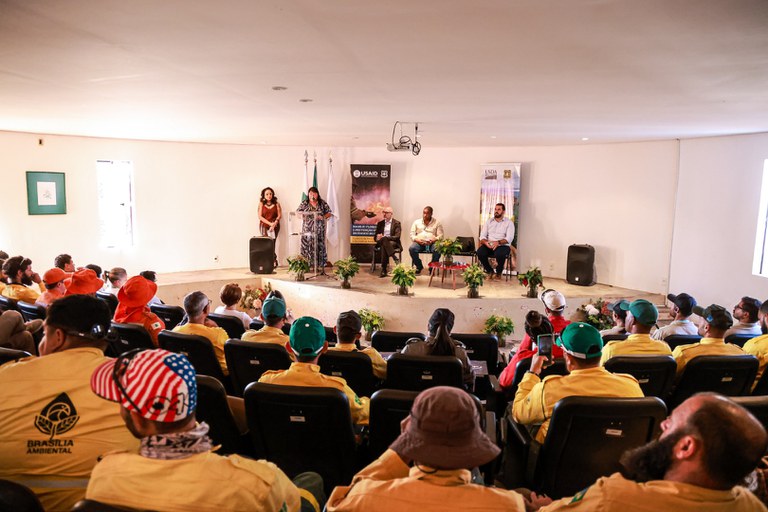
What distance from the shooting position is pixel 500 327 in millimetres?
8586

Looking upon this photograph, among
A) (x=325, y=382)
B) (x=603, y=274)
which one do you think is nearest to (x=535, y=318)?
(x=325, y=382)

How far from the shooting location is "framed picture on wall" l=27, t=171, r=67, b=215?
931cm

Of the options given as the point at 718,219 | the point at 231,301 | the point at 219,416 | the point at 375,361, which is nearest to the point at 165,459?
the point at 219,416

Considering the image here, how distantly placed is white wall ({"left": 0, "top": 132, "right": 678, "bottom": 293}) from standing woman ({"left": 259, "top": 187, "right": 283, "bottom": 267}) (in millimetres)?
558

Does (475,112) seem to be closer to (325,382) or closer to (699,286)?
(325,382)

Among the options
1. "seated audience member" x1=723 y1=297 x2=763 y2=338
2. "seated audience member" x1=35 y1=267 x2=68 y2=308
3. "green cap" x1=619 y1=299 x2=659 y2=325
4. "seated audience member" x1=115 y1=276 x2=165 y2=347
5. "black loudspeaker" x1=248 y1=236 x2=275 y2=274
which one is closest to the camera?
"green cap" x1=619 y1=299 x2=659 y2=325

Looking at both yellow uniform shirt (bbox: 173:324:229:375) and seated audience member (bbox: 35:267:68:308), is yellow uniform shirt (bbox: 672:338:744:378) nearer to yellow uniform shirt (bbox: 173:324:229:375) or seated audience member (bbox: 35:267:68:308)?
yellow uniform shirt (bbox: 173:324:229:375)

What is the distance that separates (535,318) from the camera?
3.69 m

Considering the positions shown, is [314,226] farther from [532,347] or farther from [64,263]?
[532,347]

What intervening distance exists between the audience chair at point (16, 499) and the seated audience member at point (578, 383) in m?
2.05

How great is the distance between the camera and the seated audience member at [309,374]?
109 inches

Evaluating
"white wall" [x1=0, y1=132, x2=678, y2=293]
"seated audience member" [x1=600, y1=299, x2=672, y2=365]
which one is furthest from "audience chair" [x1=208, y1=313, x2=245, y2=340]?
"white wall" [x1=0, y1=132, x2=678, y2=293]

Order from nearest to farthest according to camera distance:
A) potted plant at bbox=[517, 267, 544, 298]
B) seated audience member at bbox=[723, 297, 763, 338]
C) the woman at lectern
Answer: seated audience member at bbox=[723, 297, 763, 338], potted plant at bbox=[517, 267, 544, 298], the woman at lectern

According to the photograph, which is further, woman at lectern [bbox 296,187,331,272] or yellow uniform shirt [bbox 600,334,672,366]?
woman at lectern [bbox 296,187,331,272]
